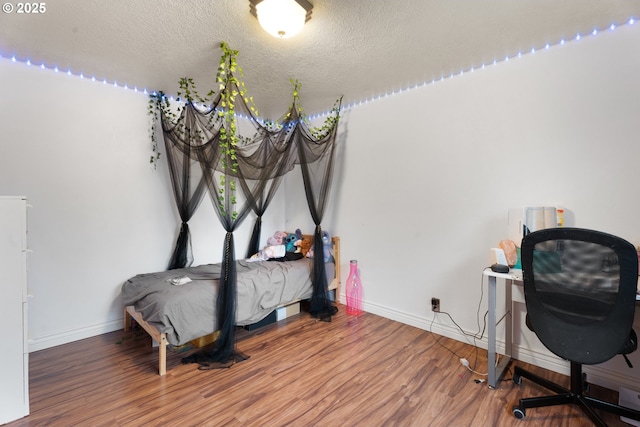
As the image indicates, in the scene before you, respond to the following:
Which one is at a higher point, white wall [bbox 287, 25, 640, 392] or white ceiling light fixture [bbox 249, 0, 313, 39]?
white ceiling light fixture [bbox 249, 0, 313, 39]

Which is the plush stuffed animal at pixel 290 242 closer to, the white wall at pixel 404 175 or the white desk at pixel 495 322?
the white wall at pixel 404 175

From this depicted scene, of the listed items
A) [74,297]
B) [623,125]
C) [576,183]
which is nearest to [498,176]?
[576,183]

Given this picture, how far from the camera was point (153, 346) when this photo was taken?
8.49 ft

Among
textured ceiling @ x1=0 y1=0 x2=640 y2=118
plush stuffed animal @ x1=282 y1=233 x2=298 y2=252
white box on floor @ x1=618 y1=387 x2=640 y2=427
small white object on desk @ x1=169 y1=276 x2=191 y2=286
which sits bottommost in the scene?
white box on floor @ x1=618 y1=387 x2=640 y2=427

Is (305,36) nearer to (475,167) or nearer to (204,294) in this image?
(475,167)

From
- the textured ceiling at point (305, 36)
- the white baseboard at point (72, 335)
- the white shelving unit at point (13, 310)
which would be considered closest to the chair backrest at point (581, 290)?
the textured ceiling at point (305, 36)

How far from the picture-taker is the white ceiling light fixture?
5.55ft

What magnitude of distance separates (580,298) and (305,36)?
2397 millimetres

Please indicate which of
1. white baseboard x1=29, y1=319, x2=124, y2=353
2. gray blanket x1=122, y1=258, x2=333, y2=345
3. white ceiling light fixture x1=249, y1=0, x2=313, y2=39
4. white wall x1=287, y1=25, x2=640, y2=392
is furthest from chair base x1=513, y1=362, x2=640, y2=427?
white baseboard x1=29, y1=319, x2=124, y2=353

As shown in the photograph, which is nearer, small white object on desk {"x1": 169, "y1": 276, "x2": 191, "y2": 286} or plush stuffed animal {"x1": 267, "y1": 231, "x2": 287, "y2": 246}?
small white object on desk {"x1": 169, "y1": 276, "x2": 191, "y2": 286}

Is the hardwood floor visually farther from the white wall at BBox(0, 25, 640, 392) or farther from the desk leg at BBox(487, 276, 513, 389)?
the white wall at BBox(0, 25, 640, 392)

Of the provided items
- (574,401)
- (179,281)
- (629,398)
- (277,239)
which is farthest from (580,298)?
(277,239)

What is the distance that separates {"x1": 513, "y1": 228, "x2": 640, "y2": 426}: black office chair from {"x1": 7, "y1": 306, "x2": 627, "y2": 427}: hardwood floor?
210mm

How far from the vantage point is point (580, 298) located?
1550 mm
